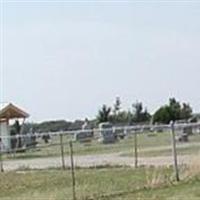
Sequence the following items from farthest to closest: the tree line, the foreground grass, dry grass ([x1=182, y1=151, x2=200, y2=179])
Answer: the tree line < dry grass ([x1=182, y1=151, x2=200, y2=179]) < the foreground grass

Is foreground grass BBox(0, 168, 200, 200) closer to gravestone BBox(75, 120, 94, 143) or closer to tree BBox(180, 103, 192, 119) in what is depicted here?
gravestone BBox(75, 120, 94, 143)

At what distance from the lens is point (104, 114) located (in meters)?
104

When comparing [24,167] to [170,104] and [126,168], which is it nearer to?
[126,168]

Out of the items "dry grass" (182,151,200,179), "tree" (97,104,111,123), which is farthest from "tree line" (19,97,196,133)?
"dry grass" (182,151,200,179)

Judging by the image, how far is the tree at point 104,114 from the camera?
102312mm

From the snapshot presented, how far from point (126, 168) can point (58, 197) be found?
920cm

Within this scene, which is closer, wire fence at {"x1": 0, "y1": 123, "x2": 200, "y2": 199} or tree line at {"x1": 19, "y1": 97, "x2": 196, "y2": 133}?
wire fence at {"x1": 0, "y1": 123, "x2": 200, "y2": 199}

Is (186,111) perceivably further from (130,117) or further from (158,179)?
(158,179)

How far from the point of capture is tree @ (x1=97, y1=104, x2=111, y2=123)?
10231cm

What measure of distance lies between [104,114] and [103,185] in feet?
270

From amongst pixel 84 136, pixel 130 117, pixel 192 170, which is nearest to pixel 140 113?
pixel 130 117

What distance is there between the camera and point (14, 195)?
2083 centimetres

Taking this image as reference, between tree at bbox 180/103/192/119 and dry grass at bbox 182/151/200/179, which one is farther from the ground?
tree at bbox 180/103/192/119

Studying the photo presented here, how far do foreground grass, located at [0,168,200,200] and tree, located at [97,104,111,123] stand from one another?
7365 cm
